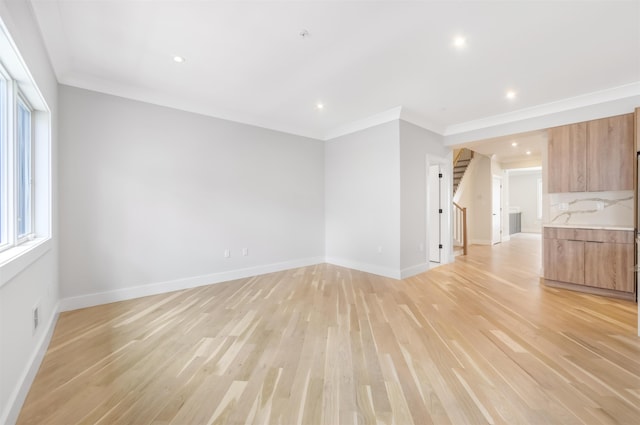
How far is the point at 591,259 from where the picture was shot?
11.8 feet

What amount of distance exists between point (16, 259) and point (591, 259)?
5863 millimetres

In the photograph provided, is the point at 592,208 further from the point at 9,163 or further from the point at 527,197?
the point at 527,197

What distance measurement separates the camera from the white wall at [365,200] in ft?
14.3

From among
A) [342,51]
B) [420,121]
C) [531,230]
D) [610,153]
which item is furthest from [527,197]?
[342,51]

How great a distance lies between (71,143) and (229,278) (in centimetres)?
263

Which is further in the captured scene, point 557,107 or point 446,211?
point 446,211

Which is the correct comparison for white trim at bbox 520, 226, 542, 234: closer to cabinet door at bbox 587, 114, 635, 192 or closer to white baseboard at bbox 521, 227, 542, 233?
white baseboard at bbox 521, 227, 542, 233

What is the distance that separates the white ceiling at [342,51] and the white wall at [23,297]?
16.1 inches

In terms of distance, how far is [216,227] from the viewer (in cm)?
411

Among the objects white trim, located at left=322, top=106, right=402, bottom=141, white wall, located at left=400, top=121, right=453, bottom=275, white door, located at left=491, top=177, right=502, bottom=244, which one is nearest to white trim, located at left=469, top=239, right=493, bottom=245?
white door, located at left=491, top=177, right=502, bottom=244

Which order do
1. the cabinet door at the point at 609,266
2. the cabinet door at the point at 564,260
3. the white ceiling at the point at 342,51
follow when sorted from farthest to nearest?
1. the cabinet door at the point at 564,260
2. the cabinet door at the point at 609,266
3. the white ceiling at the point at 342,51

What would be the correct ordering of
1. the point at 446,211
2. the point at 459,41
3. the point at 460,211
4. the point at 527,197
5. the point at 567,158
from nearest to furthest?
the point at 459,41, the point at 567,158, the point at 446,211, the point at 460,211, the point at 527,197

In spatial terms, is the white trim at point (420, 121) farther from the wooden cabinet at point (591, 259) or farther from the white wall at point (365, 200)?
the wooden cabinet at point (591, 259)

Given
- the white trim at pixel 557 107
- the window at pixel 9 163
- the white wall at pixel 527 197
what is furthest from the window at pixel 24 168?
the white wall at pixel 527 197
